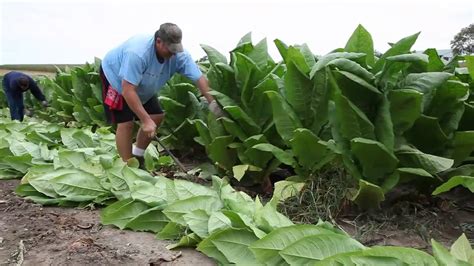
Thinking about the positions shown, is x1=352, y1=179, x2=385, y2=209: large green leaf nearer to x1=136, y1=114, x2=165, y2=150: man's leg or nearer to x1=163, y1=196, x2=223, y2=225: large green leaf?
x1=163, y1=196, x2=223, y2=225: large green leaf

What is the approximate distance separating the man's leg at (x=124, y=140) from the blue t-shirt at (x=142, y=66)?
28 centimetres

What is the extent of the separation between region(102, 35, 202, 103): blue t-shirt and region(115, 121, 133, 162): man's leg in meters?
0.28

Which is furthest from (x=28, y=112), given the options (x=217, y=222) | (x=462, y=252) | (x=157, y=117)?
(x=462, y=252)

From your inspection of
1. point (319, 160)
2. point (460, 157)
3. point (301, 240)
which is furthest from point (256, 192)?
point (301, 240)

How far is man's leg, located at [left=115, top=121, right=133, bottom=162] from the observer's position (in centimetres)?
480

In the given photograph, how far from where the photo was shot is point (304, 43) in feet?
12.8

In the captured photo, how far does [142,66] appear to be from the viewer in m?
4.36

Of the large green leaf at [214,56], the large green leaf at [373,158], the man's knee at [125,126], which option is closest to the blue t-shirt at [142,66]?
the man's knee at [125,126]

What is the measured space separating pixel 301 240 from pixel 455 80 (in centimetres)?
160

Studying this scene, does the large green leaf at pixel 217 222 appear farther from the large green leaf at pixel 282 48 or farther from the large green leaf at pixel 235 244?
the large green leaf at pixel 282 48

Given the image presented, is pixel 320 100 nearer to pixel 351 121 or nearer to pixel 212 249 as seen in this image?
pixel 351 121

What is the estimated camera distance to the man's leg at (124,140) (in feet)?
15.7

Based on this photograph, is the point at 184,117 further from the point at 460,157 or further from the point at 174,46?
the point at 460,157

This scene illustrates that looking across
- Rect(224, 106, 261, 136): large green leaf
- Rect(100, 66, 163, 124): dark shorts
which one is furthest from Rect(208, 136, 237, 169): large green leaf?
Rect(100, 66, 163, 124): dark shorts
